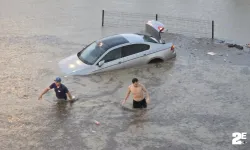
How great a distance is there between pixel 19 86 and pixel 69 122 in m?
3.18

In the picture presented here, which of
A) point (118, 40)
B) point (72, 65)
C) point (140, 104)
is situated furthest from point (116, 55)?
point (140, 104)

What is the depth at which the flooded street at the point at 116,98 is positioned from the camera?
37.0ft

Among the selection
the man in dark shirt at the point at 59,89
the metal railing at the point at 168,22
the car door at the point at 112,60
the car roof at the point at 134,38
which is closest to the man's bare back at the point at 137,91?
the man in dark shirt at the point at 59,89

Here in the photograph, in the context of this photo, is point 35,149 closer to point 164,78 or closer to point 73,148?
point 73,148

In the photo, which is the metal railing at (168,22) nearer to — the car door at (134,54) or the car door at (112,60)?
the car door at (134,54)

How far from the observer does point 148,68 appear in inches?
657

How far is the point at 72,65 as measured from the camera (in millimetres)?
16078

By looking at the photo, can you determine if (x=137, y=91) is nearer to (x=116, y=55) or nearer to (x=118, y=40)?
(x=116, y=55)

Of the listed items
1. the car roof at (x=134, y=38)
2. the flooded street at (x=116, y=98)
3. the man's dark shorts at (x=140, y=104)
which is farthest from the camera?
the car roof at (x=134, y=38)

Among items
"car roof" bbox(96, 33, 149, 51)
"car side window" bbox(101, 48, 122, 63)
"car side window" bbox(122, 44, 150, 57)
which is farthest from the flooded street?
"car roof" bbox(96, 33, 149, 51)

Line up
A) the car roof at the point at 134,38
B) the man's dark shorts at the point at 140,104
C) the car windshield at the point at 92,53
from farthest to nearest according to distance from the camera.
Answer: the car roof at the point at 134,38, the car windshield at the point at 92,53, the man's dark shorts at the point at 140,104

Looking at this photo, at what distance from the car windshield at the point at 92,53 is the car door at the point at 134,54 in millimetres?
907

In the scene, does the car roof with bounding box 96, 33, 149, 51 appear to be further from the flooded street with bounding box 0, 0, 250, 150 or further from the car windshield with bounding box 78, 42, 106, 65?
the flooded street with bounding box 0, 0, 250, 150

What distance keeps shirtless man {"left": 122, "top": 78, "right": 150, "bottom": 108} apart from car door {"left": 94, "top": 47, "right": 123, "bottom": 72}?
9.92 ft
